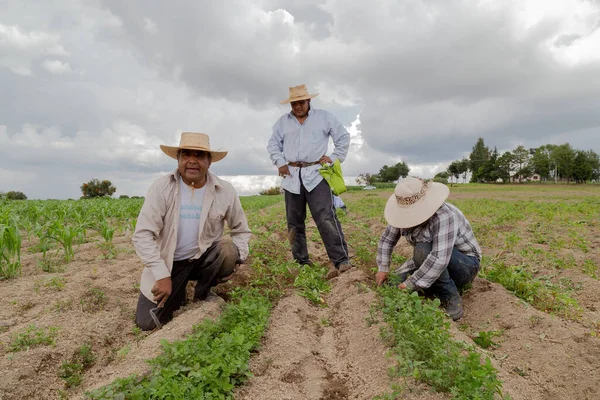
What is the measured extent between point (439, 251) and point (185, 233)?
2314 millimetres

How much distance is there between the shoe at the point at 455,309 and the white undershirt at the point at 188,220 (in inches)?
95.6

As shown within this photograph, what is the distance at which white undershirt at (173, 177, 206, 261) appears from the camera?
3.80 m

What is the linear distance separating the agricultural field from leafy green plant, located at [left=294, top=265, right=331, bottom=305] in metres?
0.02

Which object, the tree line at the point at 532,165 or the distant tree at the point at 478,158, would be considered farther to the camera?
the distant tree at the point at 478,158

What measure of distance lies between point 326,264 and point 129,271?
263cm

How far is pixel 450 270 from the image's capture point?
3945mm

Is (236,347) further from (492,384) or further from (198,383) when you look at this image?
(492,384)

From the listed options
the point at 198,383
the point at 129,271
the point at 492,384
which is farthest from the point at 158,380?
the point at 129,271

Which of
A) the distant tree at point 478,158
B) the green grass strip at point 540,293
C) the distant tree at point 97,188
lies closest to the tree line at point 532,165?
the distant tree at point 478,158

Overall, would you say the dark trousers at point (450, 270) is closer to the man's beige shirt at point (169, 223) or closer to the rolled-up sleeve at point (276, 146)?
the man's beige shirt at point (169, 223)

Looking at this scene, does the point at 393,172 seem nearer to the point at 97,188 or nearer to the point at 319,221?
the point at 97,188

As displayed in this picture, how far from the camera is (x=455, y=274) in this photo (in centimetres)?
Answer: 396

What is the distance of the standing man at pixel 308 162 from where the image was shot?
5094 mm

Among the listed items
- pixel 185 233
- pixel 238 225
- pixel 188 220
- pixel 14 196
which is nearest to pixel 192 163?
pixel 188 220
